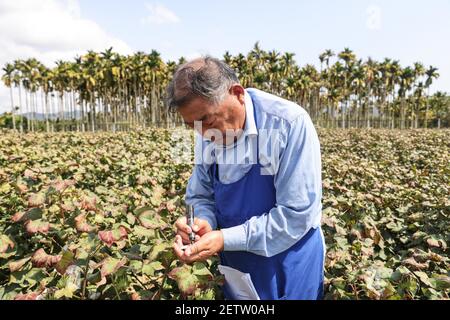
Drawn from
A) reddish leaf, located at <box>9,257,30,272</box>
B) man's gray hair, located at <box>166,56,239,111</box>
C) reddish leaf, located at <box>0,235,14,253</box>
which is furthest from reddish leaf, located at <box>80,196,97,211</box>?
man's gray hair, located at <box>166,56,239,111</box>

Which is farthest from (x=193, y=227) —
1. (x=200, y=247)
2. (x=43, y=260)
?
(x=43, y=260)

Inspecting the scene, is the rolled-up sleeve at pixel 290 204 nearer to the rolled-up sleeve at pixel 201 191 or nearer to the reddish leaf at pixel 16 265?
the rolled-up sleeve at pixel 201 191

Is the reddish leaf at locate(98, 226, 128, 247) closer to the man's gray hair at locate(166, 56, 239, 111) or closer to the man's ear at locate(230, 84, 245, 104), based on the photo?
the man's gray hair at locate(166, 56, 239, 111)

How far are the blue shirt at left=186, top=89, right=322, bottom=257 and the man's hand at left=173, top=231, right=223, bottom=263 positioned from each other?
37 mm

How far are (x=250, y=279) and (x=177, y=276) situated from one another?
0.33 metres

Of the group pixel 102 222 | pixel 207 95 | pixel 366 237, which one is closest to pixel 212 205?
pixel 207 95

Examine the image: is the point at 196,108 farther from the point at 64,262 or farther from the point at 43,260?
the point at 43,260

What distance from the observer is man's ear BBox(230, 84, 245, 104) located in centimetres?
161

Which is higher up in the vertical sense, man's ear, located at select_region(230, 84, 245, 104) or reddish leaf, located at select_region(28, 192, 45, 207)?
man's ear, located at select_region(230, 84, 245, 104)

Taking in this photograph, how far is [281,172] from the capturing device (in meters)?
1.57

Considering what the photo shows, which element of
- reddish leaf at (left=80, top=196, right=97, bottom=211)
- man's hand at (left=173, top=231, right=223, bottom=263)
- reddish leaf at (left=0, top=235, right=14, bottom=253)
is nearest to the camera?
man's hand at (left=173, top=231, right=223, bottom=263)

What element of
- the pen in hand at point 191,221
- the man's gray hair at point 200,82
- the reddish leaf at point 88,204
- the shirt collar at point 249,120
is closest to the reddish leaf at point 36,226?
the reddish leaf at point 88,204

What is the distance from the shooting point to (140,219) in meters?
1.90
